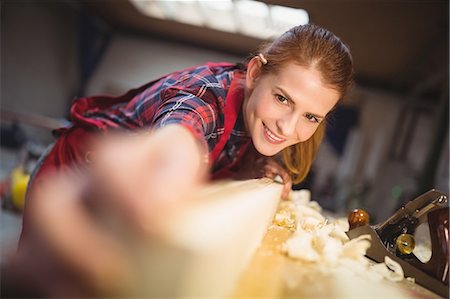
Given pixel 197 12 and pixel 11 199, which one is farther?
pixel 197 12

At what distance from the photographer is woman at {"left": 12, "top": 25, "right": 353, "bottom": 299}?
279mm

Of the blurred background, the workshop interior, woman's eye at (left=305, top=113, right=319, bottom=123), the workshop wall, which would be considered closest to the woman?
woman's eye at (left=305, top=113, right=319, bottom=123)

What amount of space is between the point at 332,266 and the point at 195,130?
0.33 metres

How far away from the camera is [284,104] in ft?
2.22

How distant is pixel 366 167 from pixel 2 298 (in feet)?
20.7

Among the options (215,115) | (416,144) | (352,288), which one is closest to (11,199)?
(215,115)

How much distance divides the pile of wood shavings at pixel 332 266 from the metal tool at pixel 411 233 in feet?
0.10

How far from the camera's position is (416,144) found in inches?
198

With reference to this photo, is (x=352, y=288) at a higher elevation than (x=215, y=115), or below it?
below

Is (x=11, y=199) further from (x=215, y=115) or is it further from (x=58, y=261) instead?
(x=58, y=261)

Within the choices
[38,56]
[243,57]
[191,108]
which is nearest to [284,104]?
[191,108]

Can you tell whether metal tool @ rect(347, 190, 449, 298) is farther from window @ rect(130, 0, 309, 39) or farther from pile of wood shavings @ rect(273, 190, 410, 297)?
window @ rect(130, 0, 309, 39)

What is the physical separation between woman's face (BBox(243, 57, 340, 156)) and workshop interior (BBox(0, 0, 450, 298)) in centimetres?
242

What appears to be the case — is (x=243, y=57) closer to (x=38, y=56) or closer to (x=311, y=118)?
(x=38, y=56)
